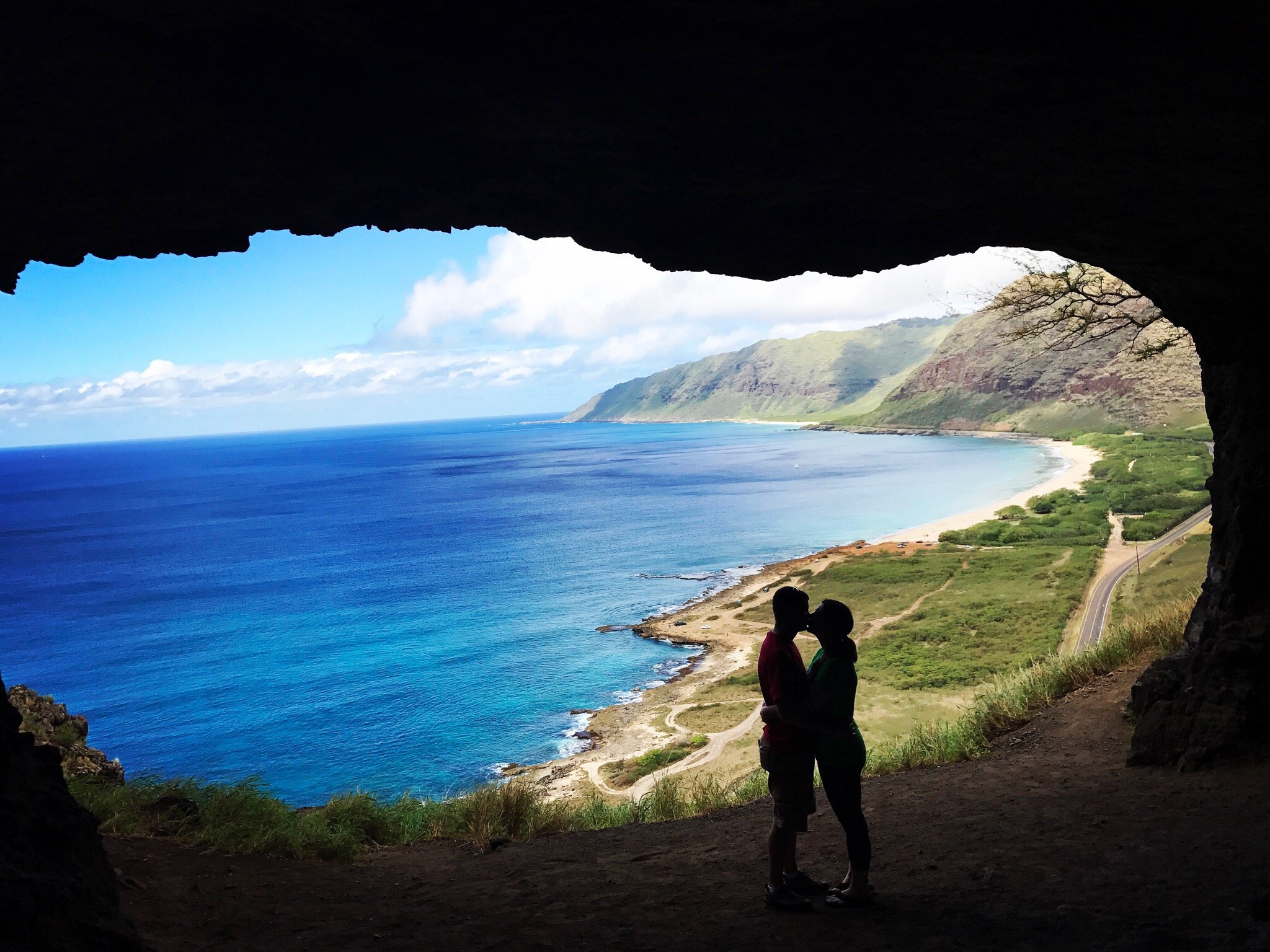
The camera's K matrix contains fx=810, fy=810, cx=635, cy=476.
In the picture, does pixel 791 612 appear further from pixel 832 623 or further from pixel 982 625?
pixel 982 625

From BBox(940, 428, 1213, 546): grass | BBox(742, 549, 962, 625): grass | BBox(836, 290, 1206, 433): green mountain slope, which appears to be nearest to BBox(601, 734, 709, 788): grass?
BBox(742, 549, 962, 625): grass

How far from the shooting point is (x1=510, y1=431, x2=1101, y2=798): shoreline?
74.0 ft

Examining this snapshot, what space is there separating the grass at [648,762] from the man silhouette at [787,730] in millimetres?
16844

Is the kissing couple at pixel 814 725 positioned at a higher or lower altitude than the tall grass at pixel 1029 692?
higher

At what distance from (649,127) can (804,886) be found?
5000 mm

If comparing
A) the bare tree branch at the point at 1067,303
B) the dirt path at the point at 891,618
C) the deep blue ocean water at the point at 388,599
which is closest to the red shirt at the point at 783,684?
the bare tree branch at the point at 1067,303

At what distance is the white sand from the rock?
48922mm

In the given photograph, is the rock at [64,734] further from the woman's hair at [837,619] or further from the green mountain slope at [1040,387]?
the green mountain slope at [1040,387]

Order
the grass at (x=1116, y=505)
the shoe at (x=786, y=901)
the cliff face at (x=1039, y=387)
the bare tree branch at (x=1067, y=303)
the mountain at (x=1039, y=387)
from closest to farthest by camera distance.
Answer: the shoe at (x=786, y=901) < the bare tree branch at (x=1067, y=303) < the grass at (x=1116, y=505) < the mountain at (x=1039, y=387) < the cliff face at (x=1039, y=387)

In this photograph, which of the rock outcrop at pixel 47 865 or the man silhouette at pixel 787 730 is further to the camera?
the man silhouette at pixel 787 730

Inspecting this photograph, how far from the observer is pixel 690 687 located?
28859 millimetres

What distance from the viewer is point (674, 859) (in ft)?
23.2

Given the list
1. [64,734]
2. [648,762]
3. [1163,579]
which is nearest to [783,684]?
[64,734]

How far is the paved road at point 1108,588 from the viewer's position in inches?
1066
